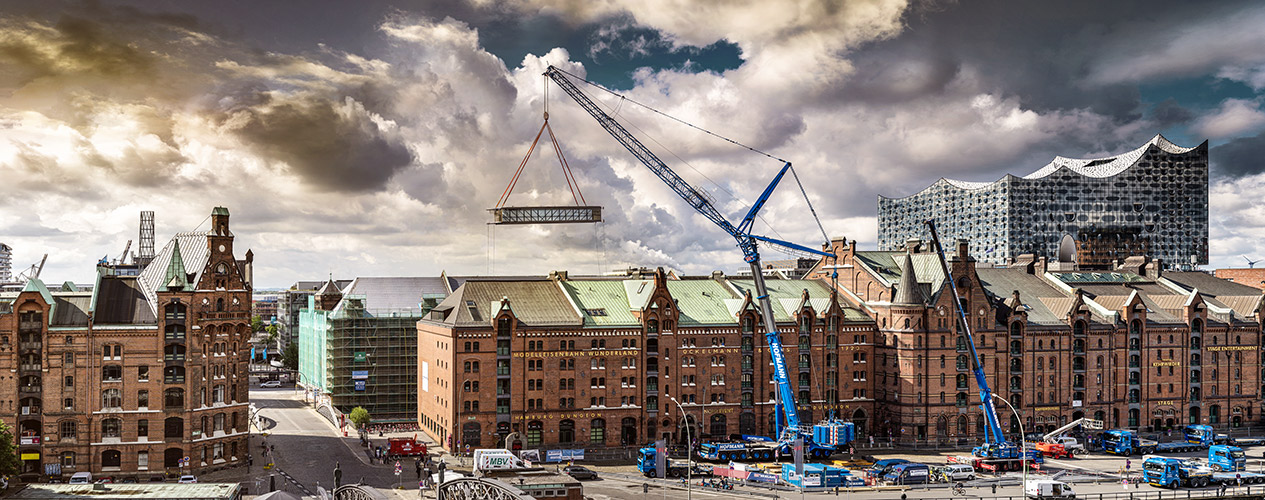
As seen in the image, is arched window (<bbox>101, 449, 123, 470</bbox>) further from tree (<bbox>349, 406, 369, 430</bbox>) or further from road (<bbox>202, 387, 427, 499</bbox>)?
tree (<bbox>349, 406, 369, 430</bbox>)

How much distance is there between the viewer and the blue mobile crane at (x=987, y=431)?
122250 mm

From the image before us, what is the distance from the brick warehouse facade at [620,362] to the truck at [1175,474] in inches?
1480

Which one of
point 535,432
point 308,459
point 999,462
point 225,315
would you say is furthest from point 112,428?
point 999,462

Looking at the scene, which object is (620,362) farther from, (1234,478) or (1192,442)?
(1192,442)

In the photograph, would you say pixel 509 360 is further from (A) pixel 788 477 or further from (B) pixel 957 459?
(B) pixel 957 459

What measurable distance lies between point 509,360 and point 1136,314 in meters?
90.6

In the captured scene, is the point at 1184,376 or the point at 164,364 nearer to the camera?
the point at 164,364

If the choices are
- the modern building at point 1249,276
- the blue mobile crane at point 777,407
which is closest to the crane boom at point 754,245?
the blue mobile crane at point 777,407

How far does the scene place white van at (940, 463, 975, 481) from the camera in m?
113

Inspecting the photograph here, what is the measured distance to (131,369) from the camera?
362 ft

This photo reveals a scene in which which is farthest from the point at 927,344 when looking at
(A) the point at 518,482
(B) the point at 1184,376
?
(A) the point at 518,482

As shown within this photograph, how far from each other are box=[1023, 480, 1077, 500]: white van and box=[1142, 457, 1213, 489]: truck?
675 inches

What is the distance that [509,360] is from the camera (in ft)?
420

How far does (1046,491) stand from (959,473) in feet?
40.5
